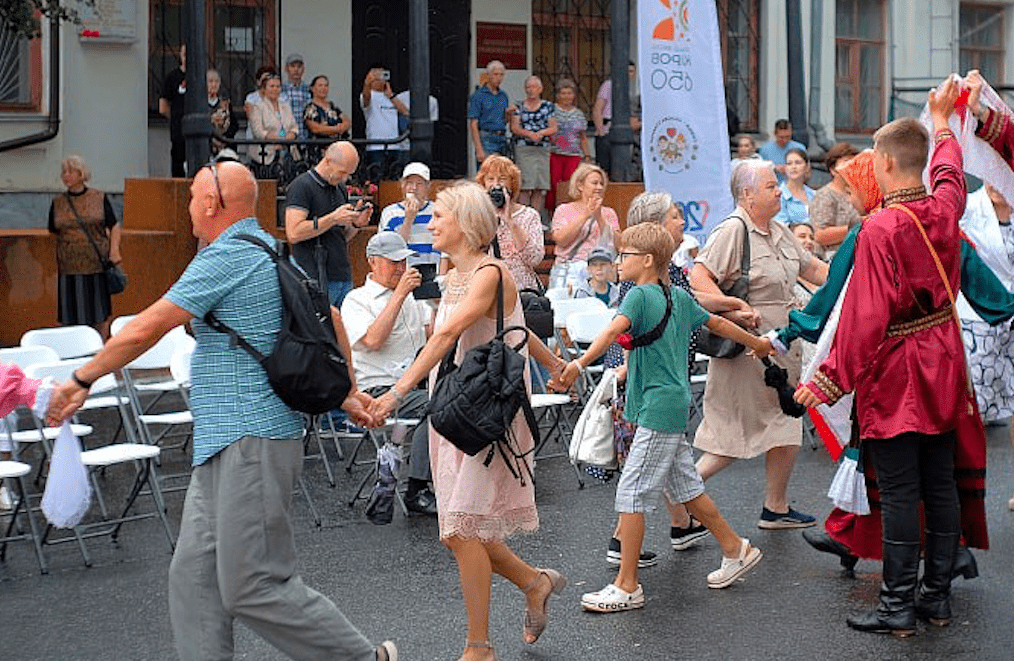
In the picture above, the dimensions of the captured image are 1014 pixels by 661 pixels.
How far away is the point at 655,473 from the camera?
721 centimetres

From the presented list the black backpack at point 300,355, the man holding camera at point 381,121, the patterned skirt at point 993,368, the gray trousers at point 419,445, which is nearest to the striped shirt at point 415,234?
the gray trousers at point 419,445

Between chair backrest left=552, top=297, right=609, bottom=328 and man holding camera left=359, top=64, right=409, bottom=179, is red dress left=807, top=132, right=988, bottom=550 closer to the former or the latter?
chair backrest left=552, top=297, right=609, bottom=328

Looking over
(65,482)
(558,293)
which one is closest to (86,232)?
(558,293)

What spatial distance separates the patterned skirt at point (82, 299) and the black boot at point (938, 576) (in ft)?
29.9

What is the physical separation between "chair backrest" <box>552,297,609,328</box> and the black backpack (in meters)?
6.14

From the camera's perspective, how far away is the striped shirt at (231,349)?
539cm

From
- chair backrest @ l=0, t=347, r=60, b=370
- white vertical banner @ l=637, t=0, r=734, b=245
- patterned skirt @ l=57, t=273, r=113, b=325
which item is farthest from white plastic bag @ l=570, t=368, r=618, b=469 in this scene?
patterned skirt @ l=57, t=273, r=113, b=325

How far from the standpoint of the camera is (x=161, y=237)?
15.1 meters

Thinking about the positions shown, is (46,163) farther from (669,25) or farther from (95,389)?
(95,389)

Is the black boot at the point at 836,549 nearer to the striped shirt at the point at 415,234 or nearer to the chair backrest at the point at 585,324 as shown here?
the chair backrest at the point at 585,324

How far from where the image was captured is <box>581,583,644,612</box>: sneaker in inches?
281

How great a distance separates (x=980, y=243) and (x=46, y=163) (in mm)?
11160

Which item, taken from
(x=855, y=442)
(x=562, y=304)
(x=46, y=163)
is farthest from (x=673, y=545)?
(x=46, y=163)

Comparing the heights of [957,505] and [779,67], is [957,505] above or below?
below
